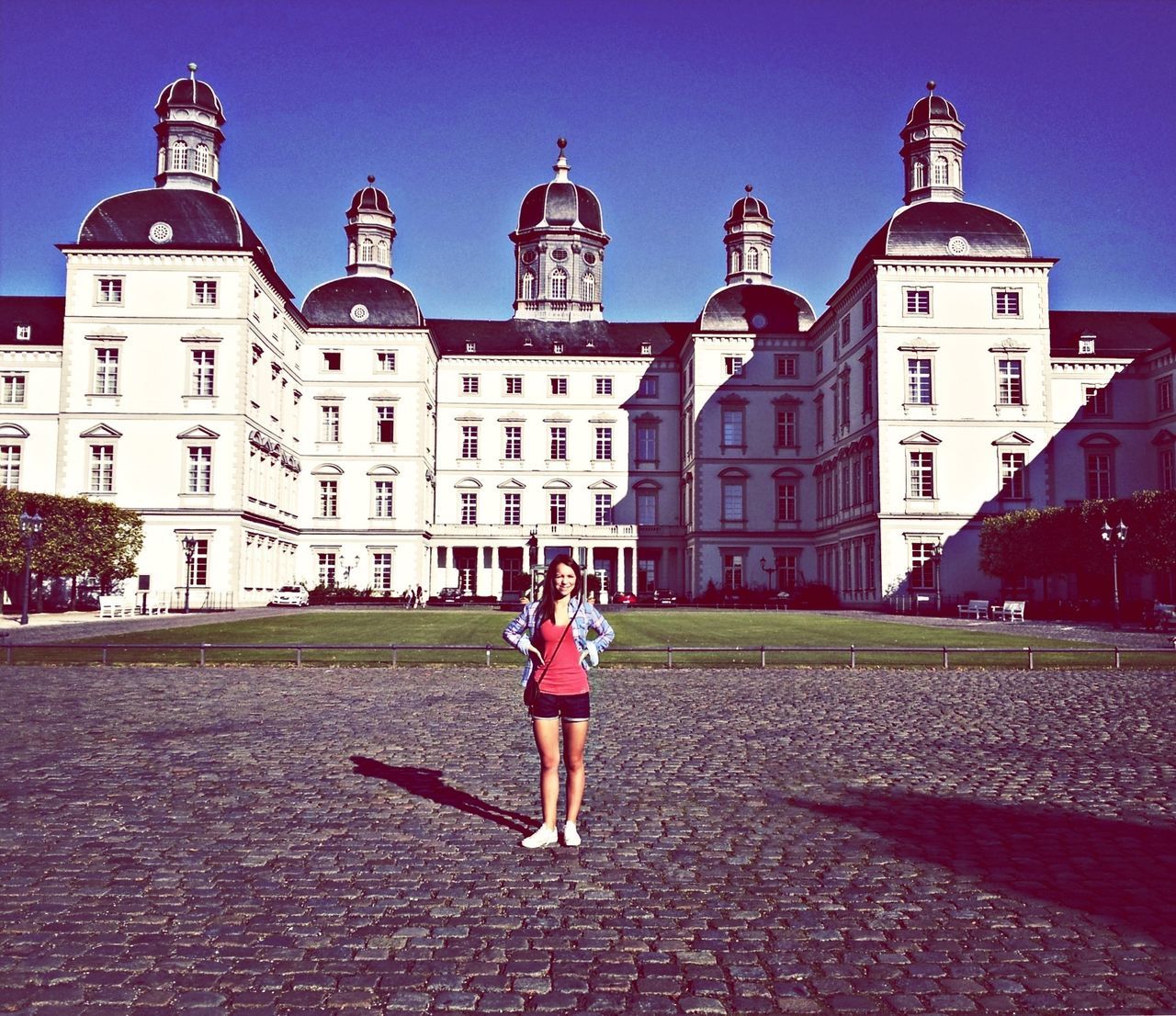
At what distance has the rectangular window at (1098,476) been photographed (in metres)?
56.6

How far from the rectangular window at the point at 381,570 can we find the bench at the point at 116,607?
22208 millimetres

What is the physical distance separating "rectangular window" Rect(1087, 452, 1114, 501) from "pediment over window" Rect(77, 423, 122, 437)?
47471 millimetres

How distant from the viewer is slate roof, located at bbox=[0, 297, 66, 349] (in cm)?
5853

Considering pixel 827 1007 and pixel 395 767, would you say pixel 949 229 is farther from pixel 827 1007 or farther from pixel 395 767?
pixel 827 1007

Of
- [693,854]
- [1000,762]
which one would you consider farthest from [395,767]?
[1000,762]

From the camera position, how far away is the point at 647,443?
7512 centimetres

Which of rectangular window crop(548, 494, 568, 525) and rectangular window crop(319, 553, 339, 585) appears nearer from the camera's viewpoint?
rectangular window crop(319, 553, 339, 585)

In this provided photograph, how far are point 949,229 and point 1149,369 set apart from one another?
15.0 meters

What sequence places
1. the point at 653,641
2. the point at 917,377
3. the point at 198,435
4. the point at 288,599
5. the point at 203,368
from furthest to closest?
the point at 288,599 < the point at 203,368 < the point at 917,377 < the point at 198,435 < the point at 653,641

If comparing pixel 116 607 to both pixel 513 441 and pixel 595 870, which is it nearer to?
pixel 513 441

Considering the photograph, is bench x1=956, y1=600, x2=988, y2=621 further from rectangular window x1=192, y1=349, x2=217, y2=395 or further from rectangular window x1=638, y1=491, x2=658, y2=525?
rectangular window x1=192, y1=349, x2=217, y2=395

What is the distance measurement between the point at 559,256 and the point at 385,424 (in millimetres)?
21885

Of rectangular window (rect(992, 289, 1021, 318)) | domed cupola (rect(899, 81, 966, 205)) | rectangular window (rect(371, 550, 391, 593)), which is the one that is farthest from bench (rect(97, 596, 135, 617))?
domed cupola (rect(899, 81, 966, 205))

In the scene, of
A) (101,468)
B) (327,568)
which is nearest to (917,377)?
(327,568)
